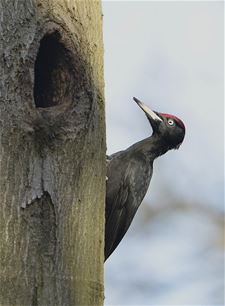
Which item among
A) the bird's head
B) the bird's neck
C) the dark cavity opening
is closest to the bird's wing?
the bird's neck

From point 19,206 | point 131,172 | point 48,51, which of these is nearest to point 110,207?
point 131,172

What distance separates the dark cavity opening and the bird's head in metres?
2.14

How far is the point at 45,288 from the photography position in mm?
2250

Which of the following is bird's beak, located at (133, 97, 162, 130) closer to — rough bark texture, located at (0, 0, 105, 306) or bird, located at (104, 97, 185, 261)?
bird, located at (104, 97, 185, 261)

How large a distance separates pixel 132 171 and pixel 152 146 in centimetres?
34

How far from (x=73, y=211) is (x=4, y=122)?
1.29 ft

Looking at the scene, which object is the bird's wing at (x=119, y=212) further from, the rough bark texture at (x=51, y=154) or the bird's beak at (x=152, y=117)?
the rough bark texture at (x=51, y=154)

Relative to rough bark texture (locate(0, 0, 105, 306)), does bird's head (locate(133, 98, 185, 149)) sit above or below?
above

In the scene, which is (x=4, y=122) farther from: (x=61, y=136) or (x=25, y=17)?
(x=25, y=17)

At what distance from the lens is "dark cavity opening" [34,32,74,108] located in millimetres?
2668

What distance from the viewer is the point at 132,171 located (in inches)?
180

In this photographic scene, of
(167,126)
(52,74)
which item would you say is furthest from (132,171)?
(52,74)

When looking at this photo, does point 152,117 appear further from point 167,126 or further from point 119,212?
point 119,212

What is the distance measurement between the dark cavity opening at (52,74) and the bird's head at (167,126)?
7.03 feet
